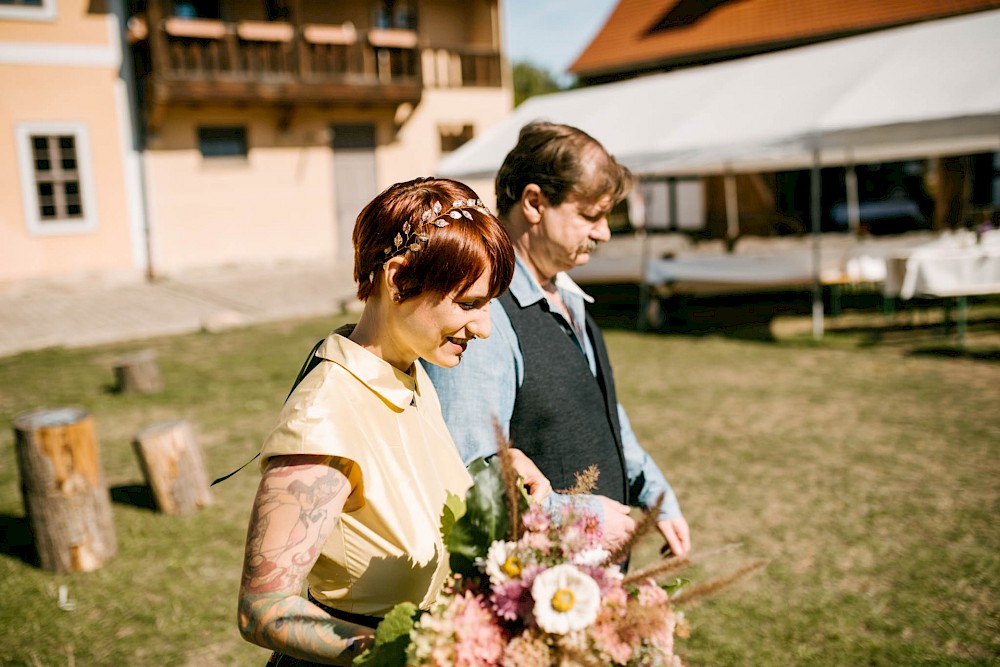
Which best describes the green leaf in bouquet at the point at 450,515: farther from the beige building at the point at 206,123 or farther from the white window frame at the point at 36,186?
the white window frame at the point at 36,186

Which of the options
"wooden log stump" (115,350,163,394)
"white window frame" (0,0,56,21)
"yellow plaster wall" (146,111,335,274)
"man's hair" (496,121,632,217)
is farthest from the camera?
"yellow plaster wall" (146,111,335,274)

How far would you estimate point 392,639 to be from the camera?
1.03 meters

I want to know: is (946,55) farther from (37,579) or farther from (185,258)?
(185,258)

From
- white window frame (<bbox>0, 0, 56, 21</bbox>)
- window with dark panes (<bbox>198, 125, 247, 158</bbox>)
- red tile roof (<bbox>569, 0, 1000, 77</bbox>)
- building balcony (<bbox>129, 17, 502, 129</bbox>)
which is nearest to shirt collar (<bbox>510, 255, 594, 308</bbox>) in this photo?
building balcony (<bbox>129, 17, 502, 129</bbox>)

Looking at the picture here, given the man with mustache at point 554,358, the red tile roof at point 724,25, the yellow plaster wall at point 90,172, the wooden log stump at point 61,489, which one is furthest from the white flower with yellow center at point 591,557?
the red tile roof at point 724,25

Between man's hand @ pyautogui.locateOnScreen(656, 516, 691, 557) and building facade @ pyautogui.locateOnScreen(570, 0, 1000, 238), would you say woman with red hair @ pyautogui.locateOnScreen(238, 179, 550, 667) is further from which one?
building facade @ pyautogui.locateOnScreen(570, 0, 1000, 238)

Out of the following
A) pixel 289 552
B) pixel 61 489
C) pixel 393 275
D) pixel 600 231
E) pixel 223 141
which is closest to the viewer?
pixel 289 552

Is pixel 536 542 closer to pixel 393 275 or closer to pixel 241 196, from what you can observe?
pixel 393 275

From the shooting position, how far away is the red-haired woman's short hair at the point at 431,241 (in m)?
1.28

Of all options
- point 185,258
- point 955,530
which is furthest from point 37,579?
point 185,258

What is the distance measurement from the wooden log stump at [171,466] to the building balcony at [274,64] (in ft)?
40.1

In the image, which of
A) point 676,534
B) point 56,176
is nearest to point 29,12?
point 56,176

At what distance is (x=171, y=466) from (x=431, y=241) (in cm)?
394

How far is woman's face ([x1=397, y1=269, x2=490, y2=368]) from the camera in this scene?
133 centimetres
